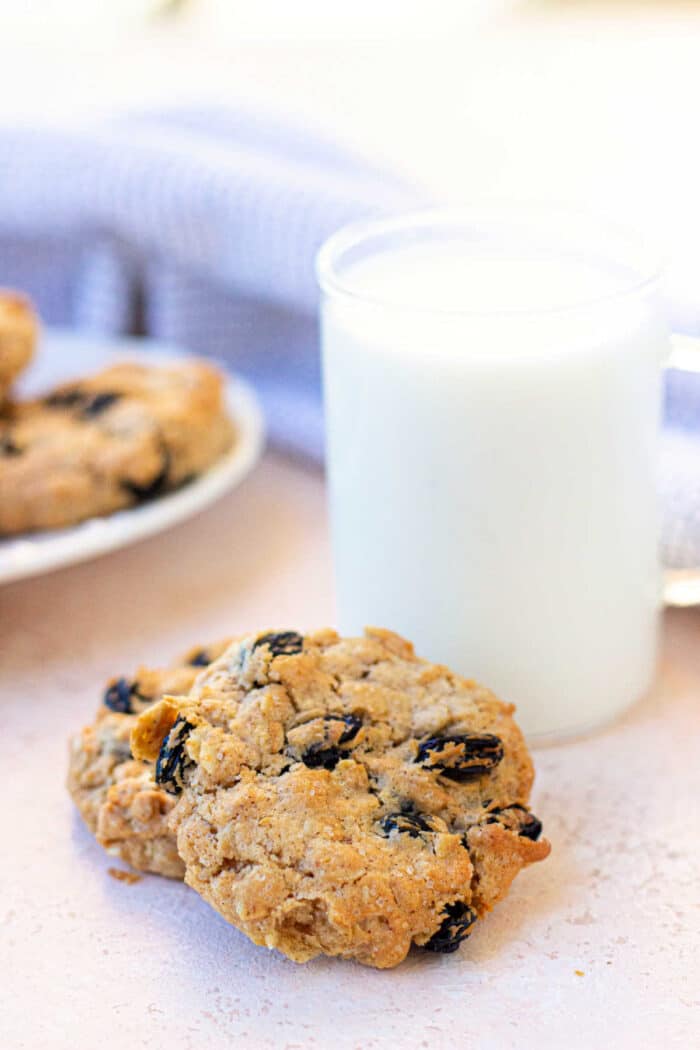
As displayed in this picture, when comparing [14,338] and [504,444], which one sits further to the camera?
[14,338]

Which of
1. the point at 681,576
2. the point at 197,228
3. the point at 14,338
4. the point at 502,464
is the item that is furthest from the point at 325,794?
the point at 197,228

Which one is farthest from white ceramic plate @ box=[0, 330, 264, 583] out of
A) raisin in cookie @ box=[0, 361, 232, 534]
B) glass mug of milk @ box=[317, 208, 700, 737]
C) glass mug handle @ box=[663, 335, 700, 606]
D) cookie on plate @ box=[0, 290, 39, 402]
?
glass mug handle @ box=[663, 335, 700, 606]

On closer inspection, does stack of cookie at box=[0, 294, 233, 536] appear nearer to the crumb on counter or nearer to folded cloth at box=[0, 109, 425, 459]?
folded cloth at box=[0, 109, 425, 459]

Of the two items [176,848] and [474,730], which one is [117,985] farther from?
[474,730]

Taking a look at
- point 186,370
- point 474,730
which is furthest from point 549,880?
point 186,370

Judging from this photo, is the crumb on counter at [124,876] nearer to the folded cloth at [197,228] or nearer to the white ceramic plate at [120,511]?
the white ceramic plate at [120,511]

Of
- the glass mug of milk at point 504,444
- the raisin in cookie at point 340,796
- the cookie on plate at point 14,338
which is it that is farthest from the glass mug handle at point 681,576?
the cookie on plate at point 14,338

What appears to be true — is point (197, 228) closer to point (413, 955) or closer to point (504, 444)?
point (504, 444)
